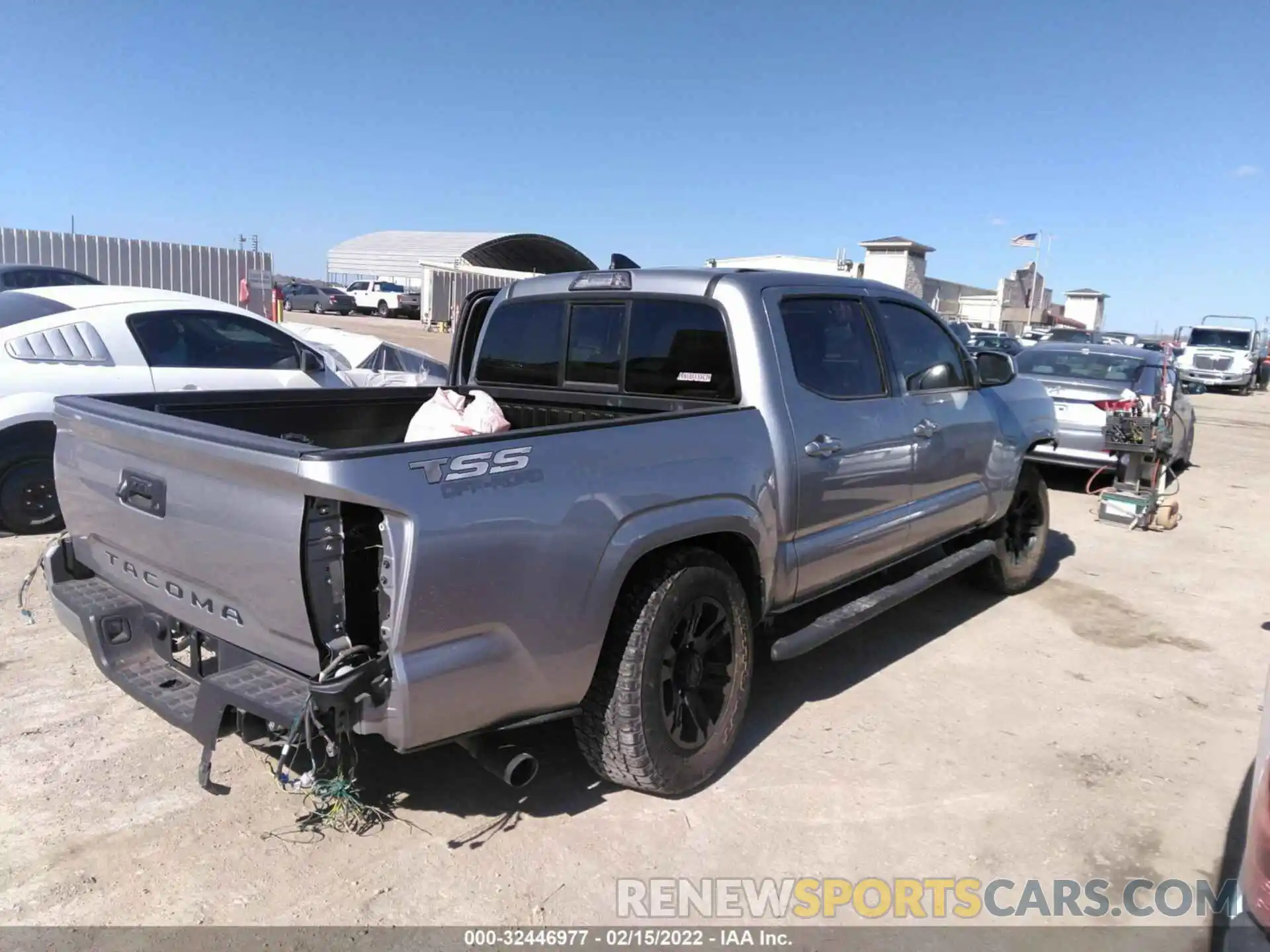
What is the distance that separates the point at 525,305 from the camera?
15.3 ft

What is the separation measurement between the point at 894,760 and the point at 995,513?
2.37m

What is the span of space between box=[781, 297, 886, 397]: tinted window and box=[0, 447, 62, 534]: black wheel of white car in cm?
521

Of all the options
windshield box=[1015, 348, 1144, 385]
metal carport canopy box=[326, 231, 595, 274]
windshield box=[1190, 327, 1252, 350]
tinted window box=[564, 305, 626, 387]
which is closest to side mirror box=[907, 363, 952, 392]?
tinted window box=[564, 305, 626, 387]

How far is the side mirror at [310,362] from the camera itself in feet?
23.6

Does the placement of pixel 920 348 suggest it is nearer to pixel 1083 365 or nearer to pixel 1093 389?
pixel 1093 389

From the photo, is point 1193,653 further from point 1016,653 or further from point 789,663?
point 789,663

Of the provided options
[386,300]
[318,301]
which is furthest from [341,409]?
[318,301]

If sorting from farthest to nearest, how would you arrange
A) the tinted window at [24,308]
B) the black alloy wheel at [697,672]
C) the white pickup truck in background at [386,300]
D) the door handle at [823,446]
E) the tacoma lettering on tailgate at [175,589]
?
the white pickup truck in background at [386,300], the tinted window at [24,308], the door handle at [823,446], the black alloy wheel at [697,672], the tacoma lettering on tailgate at [175,589]

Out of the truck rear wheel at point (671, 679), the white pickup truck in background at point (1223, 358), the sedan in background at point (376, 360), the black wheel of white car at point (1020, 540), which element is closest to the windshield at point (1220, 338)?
the white pickup truck in background at point (1223, 358)

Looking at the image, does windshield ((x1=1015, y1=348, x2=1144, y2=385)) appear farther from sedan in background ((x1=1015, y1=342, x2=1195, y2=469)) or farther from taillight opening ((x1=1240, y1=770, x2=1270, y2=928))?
taillight opening ((x1=1240, y1=770, x2=1270, y2=928))

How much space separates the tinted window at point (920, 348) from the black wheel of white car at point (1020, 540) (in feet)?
3.87

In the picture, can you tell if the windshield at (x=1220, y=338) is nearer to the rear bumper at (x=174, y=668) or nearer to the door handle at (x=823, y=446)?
the door handle at (x=823, y=446)

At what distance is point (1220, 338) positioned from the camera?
30.9m

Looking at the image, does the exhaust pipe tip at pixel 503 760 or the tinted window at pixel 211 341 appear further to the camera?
the tinted window at pixel 211 341
